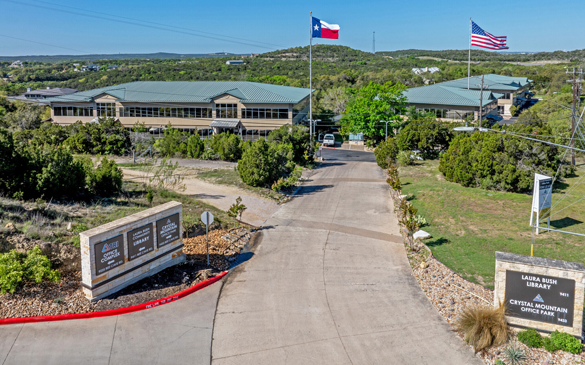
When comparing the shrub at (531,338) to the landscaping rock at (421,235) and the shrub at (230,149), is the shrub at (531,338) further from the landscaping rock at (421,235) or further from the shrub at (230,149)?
the shrub at (230,149)

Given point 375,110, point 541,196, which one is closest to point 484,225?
point 541,196

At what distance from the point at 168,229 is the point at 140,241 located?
1127 mm

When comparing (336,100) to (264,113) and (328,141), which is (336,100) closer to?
(328,141)

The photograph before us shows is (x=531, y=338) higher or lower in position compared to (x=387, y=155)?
lower

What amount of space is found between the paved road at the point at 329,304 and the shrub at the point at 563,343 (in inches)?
71.5

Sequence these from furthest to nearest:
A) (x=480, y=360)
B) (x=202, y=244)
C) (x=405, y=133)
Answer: (x=405, y=133) → (x=202, y=244) → (x=480, y=360)

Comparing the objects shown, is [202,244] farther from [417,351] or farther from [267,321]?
[417,351]

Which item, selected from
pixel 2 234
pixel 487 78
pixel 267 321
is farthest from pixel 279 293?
pixel 487 78

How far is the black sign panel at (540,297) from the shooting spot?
436 inches

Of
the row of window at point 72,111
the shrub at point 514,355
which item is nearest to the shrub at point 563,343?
the shrub at point 514,355

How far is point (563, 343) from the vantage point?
420 inches

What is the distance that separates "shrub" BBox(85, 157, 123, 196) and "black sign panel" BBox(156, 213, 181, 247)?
24.9ft

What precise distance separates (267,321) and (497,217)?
14.0 meters

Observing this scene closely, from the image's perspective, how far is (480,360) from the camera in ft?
34.6
